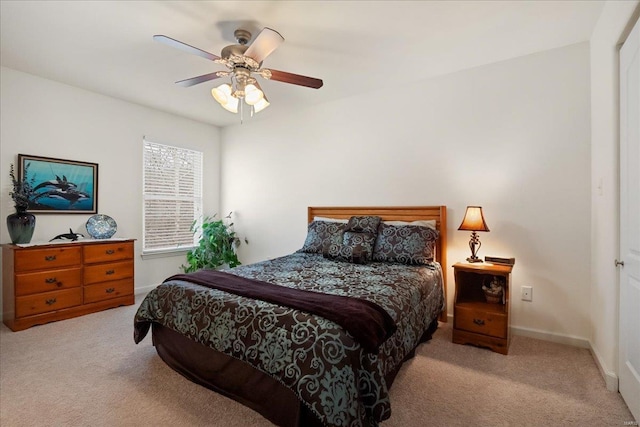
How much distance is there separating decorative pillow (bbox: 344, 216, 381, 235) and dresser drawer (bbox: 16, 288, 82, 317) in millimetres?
3019

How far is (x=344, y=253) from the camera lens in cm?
291

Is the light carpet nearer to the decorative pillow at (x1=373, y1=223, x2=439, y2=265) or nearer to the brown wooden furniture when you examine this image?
the brown wooden furniture

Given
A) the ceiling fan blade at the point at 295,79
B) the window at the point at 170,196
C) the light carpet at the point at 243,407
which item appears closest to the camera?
the light carpet at the point at 243,407

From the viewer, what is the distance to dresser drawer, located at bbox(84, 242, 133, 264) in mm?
3254

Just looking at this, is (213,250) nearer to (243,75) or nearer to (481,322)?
(243,75)

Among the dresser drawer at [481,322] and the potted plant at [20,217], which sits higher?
the potted plant at [20,217]

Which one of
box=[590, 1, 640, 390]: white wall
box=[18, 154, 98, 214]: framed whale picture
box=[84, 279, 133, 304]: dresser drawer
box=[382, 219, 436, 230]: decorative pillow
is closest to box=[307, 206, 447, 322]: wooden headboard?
box=[382, 219, 436, 230]: decorative pillow

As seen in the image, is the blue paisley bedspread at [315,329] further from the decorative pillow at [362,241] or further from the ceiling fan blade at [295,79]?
the ceiling fan blade at [295,79]

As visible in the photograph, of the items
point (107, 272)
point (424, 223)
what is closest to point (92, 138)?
point (107, 272)

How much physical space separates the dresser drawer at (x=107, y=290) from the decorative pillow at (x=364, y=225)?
9.14ft

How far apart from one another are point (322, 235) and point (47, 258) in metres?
2.80

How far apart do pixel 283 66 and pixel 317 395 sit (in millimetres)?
2847

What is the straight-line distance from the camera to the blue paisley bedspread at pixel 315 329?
1.31 meters

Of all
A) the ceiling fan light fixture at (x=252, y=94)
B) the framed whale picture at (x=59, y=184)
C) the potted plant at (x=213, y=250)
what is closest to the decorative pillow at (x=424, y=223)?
the ceiling fan light fixture at (x=252, y=94)
